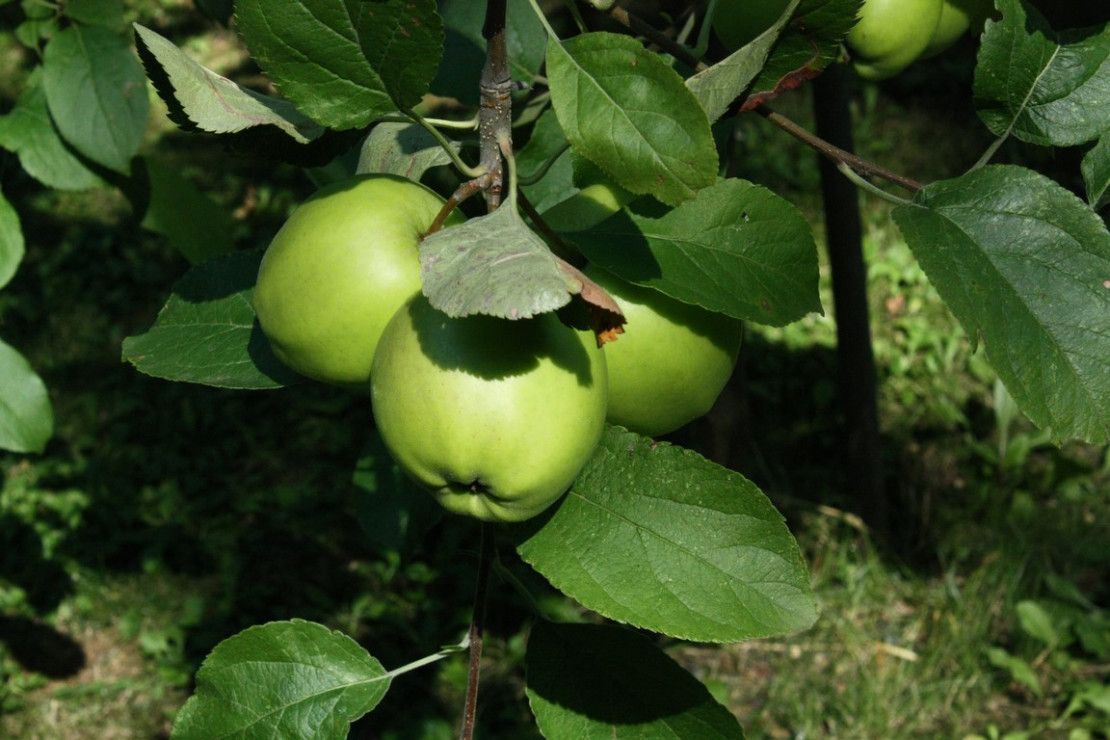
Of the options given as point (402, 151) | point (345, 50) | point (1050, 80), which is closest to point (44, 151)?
point (402, 151)

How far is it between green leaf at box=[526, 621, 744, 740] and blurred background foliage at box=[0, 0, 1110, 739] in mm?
1001

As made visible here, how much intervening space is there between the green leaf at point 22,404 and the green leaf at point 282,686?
0.59 metres

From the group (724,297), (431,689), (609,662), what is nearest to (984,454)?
(431,689)

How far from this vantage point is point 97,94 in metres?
1.52

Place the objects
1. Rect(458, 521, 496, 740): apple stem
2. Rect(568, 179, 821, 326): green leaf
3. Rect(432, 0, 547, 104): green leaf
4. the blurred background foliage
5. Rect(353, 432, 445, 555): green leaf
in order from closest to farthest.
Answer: Rect(568, 179, 821, 326): green leaf
Rect(458, 521, 496, 740): apple stem
Rect(432, 0, 547, 104): green leaf
Rect(353, 432, 445, 555): green leaf
the blurred background foliage

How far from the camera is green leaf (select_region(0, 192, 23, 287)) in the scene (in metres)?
1.53

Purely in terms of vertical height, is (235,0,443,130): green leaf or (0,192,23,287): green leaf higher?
(235,0,443,130): green leaf

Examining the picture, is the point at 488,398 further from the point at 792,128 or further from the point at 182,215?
the point at 182,215

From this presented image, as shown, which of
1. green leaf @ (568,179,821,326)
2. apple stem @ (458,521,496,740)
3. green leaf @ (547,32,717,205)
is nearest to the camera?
green leaf @ (547,32,717,205)

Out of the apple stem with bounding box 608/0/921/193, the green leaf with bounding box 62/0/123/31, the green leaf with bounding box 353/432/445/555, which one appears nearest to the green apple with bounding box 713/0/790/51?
the apple stem with bounding box 608/0/921/193

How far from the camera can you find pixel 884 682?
7.48ft

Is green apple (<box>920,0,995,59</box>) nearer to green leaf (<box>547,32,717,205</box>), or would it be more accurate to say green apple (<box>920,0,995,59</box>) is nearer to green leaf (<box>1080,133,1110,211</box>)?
green leaf (<box>1080,133,1110,211</box>)

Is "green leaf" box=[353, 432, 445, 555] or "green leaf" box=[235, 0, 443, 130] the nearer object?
"green leaf" box=[235, 0, 443, 130]

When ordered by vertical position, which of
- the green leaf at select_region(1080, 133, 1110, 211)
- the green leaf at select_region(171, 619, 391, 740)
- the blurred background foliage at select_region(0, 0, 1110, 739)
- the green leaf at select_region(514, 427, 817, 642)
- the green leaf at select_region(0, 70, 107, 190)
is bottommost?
the blurred background foliage at select_region(0, 0, 1110, 739)
